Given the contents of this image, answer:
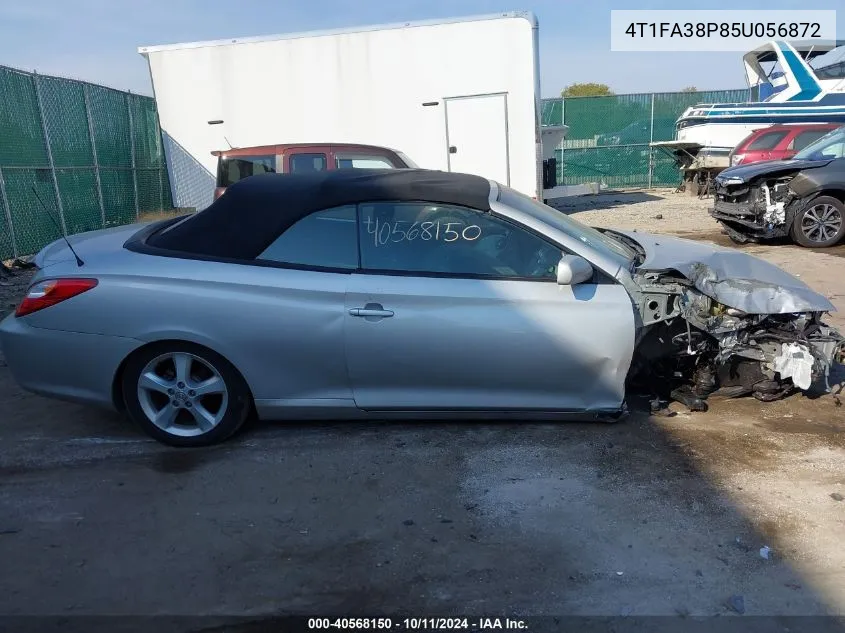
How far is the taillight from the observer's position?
12.0 feet

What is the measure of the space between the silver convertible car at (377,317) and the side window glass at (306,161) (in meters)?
5.02

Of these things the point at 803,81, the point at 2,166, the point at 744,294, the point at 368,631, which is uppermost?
the point at 803,81

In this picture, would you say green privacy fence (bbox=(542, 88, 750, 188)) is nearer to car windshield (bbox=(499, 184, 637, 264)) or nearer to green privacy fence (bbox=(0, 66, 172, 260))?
green privacy fence (bbox=(0, 66, 172, 260))

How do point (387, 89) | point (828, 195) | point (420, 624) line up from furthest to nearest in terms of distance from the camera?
point (387, 89)
point (828, 195)
point (420, 624)

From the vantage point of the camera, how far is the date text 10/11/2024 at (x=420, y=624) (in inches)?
94.3

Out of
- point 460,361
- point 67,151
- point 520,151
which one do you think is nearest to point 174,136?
point 67,151

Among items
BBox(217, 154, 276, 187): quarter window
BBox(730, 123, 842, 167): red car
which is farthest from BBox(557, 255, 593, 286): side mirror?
BBox(730, 123, 842, 167): red car

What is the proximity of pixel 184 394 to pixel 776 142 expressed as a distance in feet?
50.6

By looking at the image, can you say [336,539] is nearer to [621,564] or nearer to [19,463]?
[621,564]

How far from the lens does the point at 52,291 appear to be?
3.69 m

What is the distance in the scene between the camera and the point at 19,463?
376cm

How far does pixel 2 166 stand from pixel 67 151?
6.18 feet

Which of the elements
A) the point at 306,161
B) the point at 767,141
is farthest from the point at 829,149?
the point at 306,161

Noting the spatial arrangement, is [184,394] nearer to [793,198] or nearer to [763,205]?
[763,205]
